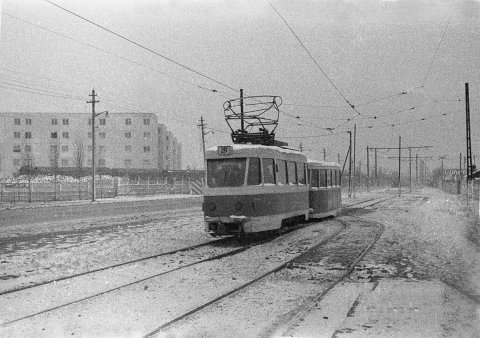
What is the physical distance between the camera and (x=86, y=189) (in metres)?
44.4

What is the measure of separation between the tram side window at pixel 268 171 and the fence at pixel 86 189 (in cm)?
2897

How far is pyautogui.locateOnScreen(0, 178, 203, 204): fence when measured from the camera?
4112 centimetres

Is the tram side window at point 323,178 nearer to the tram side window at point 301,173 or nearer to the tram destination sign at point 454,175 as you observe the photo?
the tram side window at point 301,173

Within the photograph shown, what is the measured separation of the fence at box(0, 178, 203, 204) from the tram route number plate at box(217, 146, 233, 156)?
2867 cm

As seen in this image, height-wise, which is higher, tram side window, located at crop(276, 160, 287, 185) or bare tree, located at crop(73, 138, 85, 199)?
bare tree, located at crop(73, 138, 85, 199)

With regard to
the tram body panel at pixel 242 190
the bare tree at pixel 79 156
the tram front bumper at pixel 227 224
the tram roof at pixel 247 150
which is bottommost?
the tram front bumper at pixel 227 224

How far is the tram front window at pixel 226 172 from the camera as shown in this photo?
44.5 feet

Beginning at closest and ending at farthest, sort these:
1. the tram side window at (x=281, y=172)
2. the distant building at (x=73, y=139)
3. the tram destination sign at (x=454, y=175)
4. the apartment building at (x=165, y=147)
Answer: the tram side window at (x=281, y=172), the distant building at (x=73, y=139), the tram destination sign at (x=454, y=175), the apartment building at (x=165, y=147)

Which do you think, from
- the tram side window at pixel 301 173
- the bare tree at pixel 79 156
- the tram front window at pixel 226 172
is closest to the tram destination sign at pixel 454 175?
the bare tree at pixel 79 156

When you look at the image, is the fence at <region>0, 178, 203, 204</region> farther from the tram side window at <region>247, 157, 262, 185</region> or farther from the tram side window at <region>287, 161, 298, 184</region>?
the tram side window at <region>247, 157, 262, 185</region>

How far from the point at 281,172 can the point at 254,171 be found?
1.63 m

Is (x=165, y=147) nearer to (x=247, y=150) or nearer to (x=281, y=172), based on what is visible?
(x=281, y=172)

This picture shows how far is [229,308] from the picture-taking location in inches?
259

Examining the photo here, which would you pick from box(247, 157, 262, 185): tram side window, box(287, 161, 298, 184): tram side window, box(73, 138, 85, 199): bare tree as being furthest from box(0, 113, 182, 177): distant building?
box(247, 157, 262, 185): tram side window
